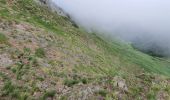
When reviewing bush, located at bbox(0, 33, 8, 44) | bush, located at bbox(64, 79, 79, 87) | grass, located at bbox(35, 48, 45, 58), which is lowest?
bush, located at bbox(0, 33, 8, 44)

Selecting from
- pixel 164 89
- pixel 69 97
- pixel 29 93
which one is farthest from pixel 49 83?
pixel 164 89

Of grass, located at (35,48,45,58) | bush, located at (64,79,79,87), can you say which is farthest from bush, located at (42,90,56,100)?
grass, located at (35,48,45,58)

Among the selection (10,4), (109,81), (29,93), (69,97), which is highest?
(109,81)

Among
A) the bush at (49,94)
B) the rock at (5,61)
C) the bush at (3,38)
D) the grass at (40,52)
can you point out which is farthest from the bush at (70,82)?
the bush at (3,38)

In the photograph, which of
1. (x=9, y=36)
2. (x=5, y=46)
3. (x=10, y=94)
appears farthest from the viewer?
(x=9, y=36)

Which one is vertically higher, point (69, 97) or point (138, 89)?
point (138, 89)

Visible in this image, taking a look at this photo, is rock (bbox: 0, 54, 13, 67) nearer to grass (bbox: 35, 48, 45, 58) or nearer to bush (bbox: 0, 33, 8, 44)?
bush (bbox: 0, 33, 8, 44)

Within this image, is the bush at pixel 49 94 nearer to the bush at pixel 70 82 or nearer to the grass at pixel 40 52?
the bush at pixel 70 82

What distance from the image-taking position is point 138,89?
25.1 meters

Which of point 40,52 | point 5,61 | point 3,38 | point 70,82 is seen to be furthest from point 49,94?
point 3,38

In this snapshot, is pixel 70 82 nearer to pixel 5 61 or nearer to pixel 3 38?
pixel 5 61

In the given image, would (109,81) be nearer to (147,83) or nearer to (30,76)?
(147,83)

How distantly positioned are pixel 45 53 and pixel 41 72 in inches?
536

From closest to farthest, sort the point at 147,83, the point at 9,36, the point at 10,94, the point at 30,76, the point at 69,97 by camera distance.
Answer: the point at 69,97 < the point at 10,94 < the point at 147,83 < the point at 30,76 < the point at 9,36
